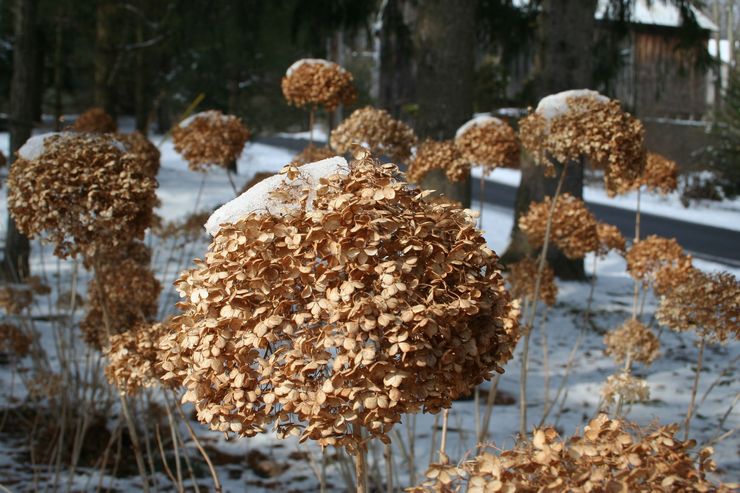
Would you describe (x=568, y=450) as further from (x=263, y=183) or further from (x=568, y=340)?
(x=568, y=340)

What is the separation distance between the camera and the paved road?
11.2m

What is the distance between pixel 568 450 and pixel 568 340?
570 cm

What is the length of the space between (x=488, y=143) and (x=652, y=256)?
958mm

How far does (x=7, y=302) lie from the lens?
4.26 m

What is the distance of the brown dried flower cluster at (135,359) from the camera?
89.7 inches

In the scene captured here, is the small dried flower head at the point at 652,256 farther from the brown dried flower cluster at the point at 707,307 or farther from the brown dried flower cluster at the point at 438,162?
the brown dried flower cluster at the point at 438,162

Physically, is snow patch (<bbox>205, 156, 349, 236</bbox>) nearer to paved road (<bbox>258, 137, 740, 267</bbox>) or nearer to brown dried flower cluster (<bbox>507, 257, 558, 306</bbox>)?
brown dried flower cluster (<bbox>507, 257, 558, 306</bbox>)

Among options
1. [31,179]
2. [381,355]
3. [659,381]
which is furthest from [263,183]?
[659,381]

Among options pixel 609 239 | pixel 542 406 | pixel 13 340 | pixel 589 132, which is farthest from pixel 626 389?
pixel 13 340

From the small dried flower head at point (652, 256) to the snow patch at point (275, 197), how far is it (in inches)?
93.9

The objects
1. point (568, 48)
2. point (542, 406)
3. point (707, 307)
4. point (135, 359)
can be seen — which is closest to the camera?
point (135, 359)

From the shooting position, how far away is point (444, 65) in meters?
6.15

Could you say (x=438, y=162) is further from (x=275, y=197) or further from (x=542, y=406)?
(x=275, y=197)

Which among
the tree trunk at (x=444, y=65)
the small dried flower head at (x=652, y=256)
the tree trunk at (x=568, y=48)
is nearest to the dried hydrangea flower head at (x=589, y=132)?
the small dried flower head at (x=652, y=256)
